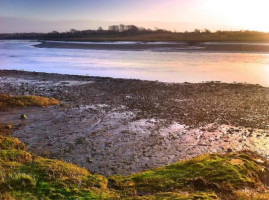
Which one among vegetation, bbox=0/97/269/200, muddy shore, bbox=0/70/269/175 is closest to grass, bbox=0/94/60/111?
muddy shore, bbox=0/70/269/175

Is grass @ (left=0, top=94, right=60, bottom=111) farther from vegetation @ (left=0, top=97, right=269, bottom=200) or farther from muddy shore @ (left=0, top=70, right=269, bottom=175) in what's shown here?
vegetation @ (left=0, top=97, right=269, bottom=200)

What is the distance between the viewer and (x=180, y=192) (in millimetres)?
5672

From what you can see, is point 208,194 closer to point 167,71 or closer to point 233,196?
point 233,196

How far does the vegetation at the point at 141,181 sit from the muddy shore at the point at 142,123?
1.56 m

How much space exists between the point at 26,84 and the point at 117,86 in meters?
5.96

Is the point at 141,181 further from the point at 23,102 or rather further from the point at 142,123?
the point at 23,102

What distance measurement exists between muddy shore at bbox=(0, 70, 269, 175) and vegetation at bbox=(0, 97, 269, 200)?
1.56 metres

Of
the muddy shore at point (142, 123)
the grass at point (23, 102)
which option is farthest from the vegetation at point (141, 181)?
the grass at point (23, 102)

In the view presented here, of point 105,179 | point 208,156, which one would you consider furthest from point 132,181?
point 208,156

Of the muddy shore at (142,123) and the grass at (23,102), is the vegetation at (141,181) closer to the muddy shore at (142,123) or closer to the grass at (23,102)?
the muddy shore at (142,123)

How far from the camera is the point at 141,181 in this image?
6.29 metres

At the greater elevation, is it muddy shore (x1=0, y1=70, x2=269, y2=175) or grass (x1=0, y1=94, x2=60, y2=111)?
grass (x1=0, y1=94, x2=60, y2=111)

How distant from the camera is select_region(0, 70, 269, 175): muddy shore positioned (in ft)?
29.6

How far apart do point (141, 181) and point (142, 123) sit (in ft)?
18.9
